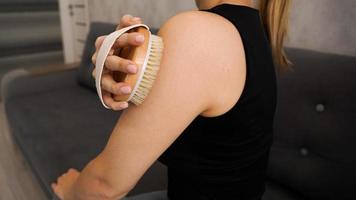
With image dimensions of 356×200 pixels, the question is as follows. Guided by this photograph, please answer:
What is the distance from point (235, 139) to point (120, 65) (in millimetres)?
251

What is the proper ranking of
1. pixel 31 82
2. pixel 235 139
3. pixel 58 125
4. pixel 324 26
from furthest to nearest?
pixel 31 82 < pixel 58 125 < pixel 324 26 < pixel 235 139

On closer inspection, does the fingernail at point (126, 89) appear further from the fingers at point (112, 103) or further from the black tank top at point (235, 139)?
the black tank top at point (235, 139)

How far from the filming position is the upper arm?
44 cm

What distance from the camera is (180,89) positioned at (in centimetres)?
44

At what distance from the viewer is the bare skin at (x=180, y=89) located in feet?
1.44

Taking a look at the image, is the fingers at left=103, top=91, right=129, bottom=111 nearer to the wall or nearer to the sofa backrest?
the sofa backrest

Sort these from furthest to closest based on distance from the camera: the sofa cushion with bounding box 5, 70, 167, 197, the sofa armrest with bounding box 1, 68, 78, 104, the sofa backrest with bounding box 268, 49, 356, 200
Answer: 1. the sofa armrest with bounding box 1, 68, 78, 104
2. the sofa cushion with bounding box 5, 70, 167, 197
3. the sofa backrest with bounding box 268, 49, 356, 200

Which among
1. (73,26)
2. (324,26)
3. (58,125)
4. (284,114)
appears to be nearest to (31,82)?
(58,125)

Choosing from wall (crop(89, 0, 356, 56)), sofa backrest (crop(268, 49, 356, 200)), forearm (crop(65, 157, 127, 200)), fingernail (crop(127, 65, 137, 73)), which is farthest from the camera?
wall (crop(89, 0, 356, 56))

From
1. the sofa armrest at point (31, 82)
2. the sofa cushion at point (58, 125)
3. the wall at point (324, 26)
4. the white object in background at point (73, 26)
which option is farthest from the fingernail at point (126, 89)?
the white object in background at point (73, 26)

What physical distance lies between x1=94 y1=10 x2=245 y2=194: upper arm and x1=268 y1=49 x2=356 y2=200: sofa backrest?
65 cm

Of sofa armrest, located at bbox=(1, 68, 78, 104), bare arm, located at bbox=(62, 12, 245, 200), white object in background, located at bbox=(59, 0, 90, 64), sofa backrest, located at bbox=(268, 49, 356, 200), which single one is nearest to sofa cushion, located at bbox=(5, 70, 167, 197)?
sofa armrest, located at bbox=(1, 68, 78, 104)

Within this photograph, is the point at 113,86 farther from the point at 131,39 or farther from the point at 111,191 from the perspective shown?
the point at 111,191

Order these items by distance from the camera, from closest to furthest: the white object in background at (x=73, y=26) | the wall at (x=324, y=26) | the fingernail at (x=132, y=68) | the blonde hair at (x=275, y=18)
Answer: the fingernail at (x=132, y=68) < the blonde hair at (x=275, y=18) < the wall at (x=324, y=26) < the white object in background at (x=73, y=26)
